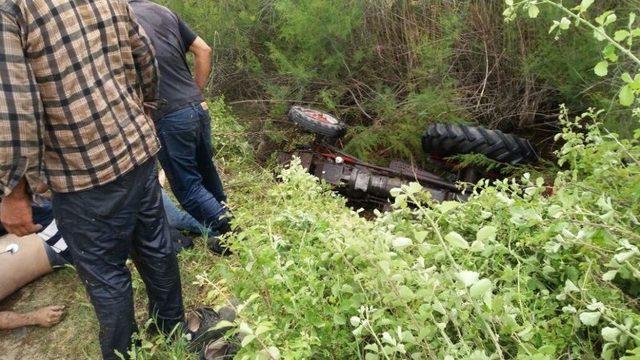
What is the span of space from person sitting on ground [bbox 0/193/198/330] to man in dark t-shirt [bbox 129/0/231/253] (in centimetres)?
81

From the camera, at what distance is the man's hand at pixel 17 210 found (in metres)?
1.95

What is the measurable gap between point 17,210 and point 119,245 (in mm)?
430

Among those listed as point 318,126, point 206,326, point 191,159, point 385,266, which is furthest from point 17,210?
point 318,126

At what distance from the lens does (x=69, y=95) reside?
1.85 metres

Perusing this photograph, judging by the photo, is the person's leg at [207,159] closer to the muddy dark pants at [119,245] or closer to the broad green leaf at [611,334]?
the muddy dark pants at [119,245]

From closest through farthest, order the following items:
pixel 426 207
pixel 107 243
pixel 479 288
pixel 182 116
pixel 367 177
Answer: pixel 479 288 → pixel 107 243 → pixel 426 207 → pixel 182 116 → pixel 367 177

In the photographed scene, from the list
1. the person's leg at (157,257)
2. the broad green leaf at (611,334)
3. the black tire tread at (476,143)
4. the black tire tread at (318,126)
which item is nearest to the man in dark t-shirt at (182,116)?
the person's leg at (157,257)

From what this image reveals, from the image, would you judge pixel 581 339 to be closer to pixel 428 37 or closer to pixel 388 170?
pixel 388 170

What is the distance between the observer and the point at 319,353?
131 cm

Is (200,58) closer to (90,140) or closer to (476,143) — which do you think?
(90,140)

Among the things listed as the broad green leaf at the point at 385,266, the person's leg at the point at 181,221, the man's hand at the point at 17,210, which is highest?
the broad green leaf at the point at 385,266

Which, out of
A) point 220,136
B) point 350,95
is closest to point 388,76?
point 350,95

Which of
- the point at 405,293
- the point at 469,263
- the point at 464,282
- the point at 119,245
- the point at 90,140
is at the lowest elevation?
the point at 119,245

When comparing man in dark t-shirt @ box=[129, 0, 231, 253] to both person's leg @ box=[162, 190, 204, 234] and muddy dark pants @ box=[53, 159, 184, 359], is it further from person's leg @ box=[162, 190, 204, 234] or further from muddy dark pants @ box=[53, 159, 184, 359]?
muddy dark pants @ box=[53, 159, 184, 359]
